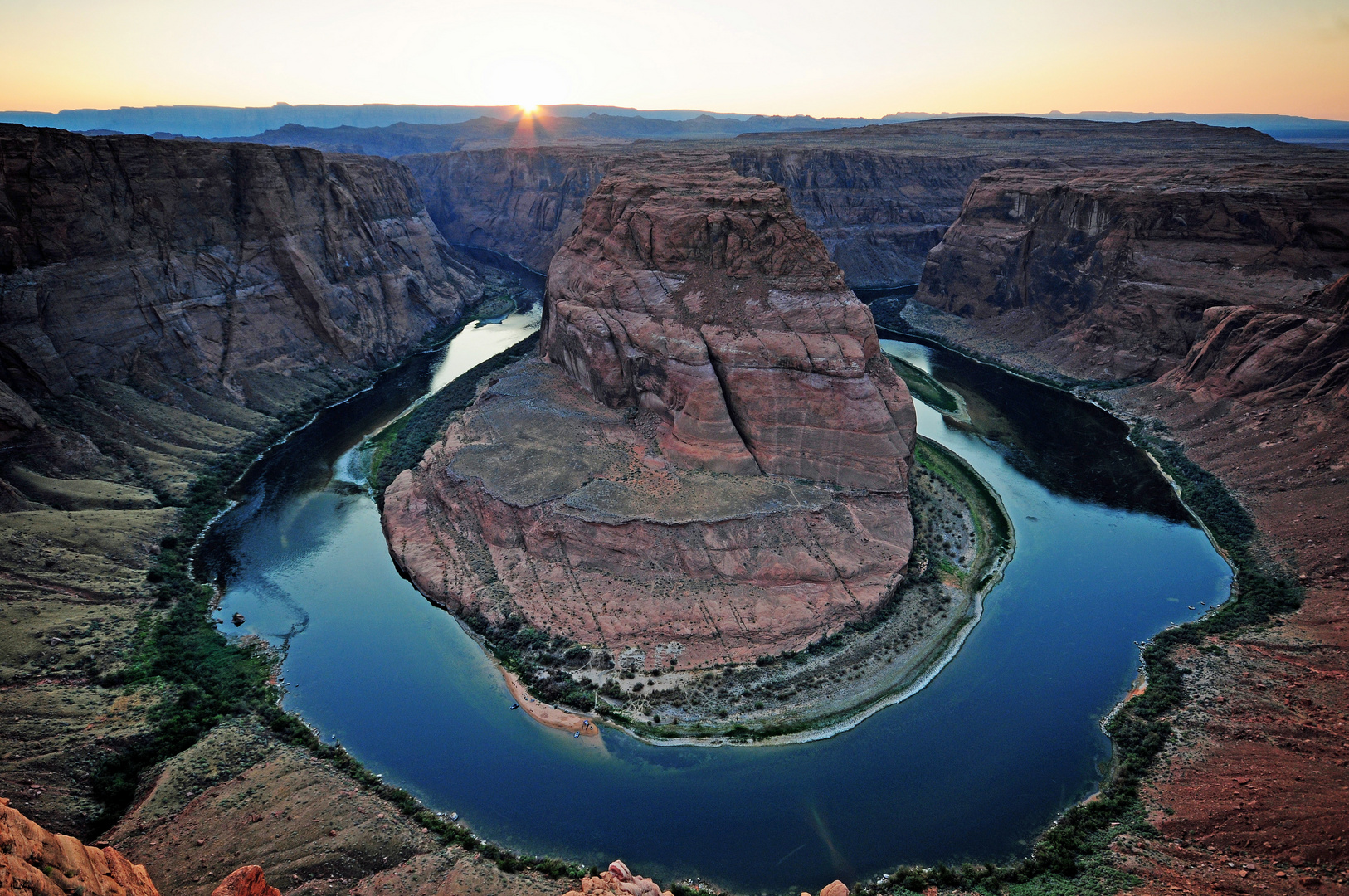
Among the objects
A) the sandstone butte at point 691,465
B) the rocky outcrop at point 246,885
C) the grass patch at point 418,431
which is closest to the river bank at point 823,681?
the sandstone butte at point 691,465

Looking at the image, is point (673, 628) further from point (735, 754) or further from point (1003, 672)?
point (1003, 672)

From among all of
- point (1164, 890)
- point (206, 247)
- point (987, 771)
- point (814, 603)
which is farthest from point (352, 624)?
point (206, 247)

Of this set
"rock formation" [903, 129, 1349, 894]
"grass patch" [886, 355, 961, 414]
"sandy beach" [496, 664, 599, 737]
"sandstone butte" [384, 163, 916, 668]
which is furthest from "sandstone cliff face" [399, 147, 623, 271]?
"sandy beach" [496, 664, 599, 737]

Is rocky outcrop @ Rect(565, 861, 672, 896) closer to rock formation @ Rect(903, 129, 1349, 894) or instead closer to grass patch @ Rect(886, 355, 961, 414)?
rock formation @ Rect(903, 129, 1349, 894)

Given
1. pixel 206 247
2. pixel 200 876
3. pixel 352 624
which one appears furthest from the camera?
pixel 206 247

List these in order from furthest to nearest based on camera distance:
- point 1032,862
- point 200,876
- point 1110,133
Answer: point 1110,133 → point 1032,862 → point 200,876

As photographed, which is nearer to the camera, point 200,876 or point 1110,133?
point 200,876

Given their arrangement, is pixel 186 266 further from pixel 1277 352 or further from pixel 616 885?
pixel 1277 352

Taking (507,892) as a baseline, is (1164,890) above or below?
above
